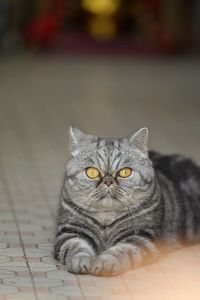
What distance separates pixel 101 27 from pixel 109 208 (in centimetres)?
1566

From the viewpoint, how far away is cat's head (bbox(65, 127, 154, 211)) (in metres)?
6.26

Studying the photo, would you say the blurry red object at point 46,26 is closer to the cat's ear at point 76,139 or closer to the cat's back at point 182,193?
the cat's back at point 182,193

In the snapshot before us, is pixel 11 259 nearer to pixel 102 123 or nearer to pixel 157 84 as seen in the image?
pixel 102 123

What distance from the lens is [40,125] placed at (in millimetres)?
12242

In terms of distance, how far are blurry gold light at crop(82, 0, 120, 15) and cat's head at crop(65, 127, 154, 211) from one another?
15.2 metres

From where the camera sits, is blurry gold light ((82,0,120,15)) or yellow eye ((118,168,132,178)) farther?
blurry gold light ((82,0,120,15))

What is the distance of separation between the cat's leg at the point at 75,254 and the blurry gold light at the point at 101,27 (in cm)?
1548

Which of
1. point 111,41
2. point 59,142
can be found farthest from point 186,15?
point 59,142

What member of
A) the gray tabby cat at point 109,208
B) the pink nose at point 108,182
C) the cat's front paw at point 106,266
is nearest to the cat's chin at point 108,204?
the gray tabby cat at point 109,208

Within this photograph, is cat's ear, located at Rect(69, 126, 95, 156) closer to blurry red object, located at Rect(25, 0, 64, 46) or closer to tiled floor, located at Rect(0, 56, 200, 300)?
tiled floor, located at Rect(0, 56, 200, 300)

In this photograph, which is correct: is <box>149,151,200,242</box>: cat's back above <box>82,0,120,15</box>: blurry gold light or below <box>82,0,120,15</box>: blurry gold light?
above

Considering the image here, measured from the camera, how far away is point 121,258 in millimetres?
Result: 6191

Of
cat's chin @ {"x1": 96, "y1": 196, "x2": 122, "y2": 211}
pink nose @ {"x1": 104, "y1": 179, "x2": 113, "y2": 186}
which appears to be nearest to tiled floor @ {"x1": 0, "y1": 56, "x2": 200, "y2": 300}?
cat's chin @ {"x1": 96, "y1": 196, "x2": 122, "y2": 211}

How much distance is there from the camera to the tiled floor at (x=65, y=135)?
601 centimetres
